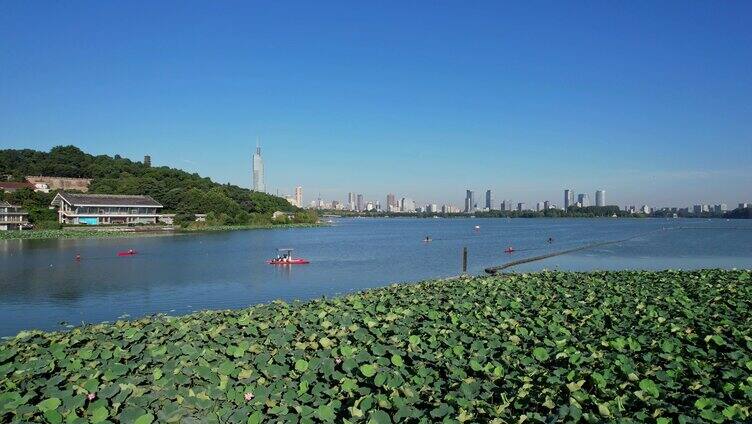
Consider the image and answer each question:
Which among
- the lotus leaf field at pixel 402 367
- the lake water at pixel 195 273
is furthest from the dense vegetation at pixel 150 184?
the lotus leaf field at pixel 402 367

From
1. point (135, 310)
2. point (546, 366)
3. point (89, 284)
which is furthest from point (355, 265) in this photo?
point (546, 366)

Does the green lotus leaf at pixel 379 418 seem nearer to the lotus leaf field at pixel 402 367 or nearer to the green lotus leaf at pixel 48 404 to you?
the lotus leaf field at pixel 402 367

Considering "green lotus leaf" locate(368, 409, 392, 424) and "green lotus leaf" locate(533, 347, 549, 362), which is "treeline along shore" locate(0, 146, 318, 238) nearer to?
"green lotus leaf" locate(533, 347, 549, 362)

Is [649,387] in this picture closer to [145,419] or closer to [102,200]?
[145,419]

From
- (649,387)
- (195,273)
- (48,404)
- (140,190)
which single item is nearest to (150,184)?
(140,190)

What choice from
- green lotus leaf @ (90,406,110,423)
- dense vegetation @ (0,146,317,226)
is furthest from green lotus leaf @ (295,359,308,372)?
dense vegetation @ (0,146,317,226)

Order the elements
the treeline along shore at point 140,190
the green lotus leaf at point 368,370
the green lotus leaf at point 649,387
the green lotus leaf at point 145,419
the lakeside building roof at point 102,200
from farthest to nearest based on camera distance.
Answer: the treeline along shore at point 140,190, the lakeside building roof at point 102,200, the green lotus leaf at point 368,370, the green lotus leaf at point 649,387, the green lotus leaf at point 145,419
